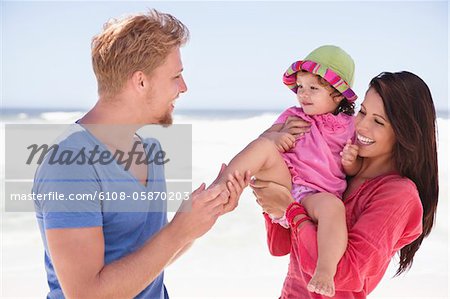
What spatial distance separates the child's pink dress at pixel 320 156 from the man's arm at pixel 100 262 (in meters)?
0.60

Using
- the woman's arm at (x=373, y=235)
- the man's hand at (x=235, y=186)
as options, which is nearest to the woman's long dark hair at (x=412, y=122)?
the woman's arm at (x=373, y=235)

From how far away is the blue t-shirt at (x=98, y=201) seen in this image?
1794mm

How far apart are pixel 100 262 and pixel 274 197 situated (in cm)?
75

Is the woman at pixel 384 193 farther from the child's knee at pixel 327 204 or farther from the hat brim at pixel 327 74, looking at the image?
the hat brim at pixel 327 74

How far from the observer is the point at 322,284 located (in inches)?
77.1

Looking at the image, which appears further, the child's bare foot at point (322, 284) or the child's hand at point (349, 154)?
the child's hand at point (349, 154)

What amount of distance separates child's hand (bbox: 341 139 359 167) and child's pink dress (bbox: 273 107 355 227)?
0.23 ft

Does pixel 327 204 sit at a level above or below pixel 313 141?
below

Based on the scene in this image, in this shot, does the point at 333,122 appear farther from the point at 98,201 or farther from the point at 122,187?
the point at 98,201

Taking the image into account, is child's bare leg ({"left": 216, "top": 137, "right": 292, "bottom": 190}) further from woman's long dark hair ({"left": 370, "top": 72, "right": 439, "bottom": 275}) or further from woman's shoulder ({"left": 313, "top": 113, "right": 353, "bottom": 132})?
woman's long dark hair ({"left": 370, "top": 72, "right": 439, "bottom": 275})

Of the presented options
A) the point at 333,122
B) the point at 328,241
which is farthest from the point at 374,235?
the point at 333,122

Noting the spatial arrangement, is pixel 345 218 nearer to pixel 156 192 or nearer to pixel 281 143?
pixel 281 143

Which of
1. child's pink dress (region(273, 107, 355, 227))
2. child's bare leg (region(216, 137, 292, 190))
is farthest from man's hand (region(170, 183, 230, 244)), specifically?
child's pink dress (region(273, 107, 355, 227))

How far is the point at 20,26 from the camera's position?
1769cm
